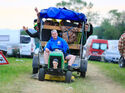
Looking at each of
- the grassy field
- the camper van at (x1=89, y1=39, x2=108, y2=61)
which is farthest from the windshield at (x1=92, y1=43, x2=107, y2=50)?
the grassy field

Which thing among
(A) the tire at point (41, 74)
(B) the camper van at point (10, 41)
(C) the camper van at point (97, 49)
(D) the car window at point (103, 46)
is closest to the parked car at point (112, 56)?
(C) the camper van at point (97, 49)

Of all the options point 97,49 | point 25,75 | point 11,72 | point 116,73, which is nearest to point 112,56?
point 97,49

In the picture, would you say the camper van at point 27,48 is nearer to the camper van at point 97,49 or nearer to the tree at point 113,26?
the camper van at point 97,49

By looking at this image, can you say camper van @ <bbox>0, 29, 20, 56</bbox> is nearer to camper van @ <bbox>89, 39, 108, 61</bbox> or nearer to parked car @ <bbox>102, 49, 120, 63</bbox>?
camper van @ <bbox>89, 39, 108, 61</bbox>

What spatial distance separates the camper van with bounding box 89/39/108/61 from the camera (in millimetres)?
26611

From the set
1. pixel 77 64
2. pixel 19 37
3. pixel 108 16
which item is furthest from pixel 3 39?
pixel 108 16

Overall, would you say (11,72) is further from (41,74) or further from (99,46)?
(99,46)

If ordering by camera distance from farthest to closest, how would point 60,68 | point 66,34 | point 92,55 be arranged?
point 92,55 < point 66,34 < point 60,68

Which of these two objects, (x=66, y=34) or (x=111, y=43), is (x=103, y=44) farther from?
(x=66, y=34)

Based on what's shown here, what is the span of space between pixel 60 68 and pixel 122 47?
8.70ft

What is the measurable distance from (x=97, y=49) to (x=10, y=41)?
809 cm

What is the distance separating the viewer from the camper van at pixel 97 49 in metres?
26.6

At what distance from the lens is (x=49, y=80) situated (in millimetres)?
9812

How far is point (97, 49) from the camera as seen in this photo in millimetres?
27312
